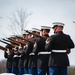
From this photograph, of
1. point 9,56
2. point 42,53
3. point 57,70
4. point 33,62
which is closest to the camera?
point 57,70

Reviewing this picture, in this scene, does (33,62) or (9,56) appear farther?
(9,56)

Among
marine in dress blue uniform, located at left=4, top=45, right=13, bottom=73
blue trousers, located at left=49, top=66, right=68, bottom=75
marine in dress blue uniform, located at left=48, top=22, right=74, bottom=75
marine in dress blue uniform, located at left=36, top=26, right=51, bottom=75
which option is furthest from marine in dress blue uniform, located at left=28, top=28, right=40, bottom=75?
marine in dress blue uniform, located at left=4, top=45, right=13, bottom=73

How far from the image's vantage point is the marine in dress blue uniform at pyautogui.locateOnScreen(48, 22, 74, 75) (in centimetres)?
1020

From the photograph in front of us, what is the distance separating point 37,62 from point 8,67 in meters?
5.43

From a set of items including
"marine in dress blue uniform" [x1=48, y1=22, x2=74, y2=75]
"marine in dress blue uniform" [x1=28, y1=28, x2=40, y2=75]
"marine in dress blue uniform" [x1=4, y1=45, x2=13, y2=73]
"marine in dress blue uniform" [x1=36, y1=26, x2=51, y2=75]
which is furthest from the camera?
"marine in dress blue uniform" [x1=4, y1=45, x2=13, y2=73]

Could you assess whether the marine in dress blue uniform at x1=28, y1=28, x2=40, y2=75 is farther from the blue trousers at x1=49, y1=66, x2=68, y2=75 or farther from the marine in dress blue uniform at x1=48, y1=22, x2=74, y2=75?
the blue trousers at x1=49, y1=66, x2=68, y2=75

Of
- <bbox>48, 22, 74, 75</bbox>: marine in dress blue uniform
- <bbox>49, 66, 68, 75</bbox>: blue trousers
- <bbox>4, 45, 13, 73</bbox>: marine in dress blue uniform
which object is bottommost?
<bbox>4, 45, 13, 73</bbox>: marine in dress blue uniform

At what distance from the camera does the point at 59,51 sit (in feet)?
33.9

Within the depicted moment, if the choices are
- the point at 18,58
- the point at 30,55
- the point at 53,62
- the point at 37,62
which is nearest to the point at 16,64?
the point at 18,58

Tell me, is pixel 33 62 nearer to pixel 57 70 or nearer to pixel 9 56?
pixel 57 70

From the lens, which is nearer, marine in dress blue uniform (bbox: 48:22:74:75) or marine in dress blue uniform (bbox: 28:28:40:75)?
marine in dress blue uniform (bbox: 48:22:74:75)

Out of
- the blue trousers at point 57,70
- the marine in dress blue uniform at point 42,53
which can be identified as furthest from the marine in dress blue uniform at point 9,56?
the blue trousers at point 57,70

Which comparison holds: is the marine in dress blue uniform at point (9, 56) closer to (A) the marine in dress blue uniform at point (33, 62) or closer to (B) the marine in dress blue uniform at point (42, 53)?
(A) the marine in dress blue uniform at point (33, 62)

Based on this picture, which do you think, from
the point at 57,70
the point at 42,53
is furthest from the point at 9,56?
the point at 57,70
